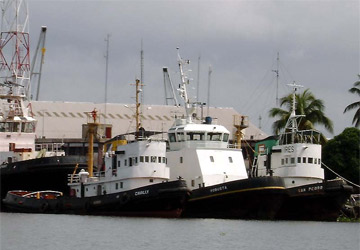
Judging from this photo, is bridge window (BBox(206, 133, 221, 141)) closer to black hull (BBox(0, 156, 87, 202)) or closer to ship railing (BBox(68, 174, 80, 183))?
ship railing (BBox(68, 174, 80, 183))

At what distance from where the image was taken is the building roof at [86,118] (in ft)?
328

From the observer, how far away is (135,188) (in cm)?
5959

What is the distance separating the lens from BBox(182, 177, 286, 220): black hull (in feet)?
190

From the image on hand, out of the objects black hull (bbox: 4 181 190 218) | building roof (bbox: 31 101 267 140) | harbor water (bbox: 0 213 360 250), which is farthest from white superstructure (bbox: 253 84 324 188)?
building roof (bbox: 31 101 267 140)

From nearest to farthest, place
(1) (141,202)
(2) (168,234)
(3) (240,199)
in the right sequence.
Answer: (2) (168,234), (3) (240,199), (1) (141,202)

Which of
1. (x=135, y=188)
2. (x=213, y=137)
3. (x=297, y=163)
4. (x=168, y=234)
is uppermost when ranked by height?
(x=213, y=137)

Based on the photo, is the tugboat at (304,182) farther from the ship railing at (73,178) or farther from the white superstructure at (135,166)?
the ship railing at (73,178)

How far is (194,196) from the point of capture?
59250 millimetres

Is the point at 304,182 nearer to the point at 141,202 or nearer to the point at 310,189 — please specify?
the point at 310,189

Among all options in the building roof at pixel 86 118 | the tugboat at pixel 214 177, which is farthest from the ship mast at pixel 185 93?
the building roof at pixel 86 118

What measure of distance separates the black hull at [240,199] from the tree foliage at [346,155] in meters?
15.5

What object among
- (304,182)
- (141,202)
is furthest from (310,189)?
(141,202)

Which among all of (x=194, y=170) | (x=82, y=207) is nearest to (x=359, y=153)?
(x=194, y=170)

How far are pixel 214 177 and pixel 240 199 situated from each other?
385cm
